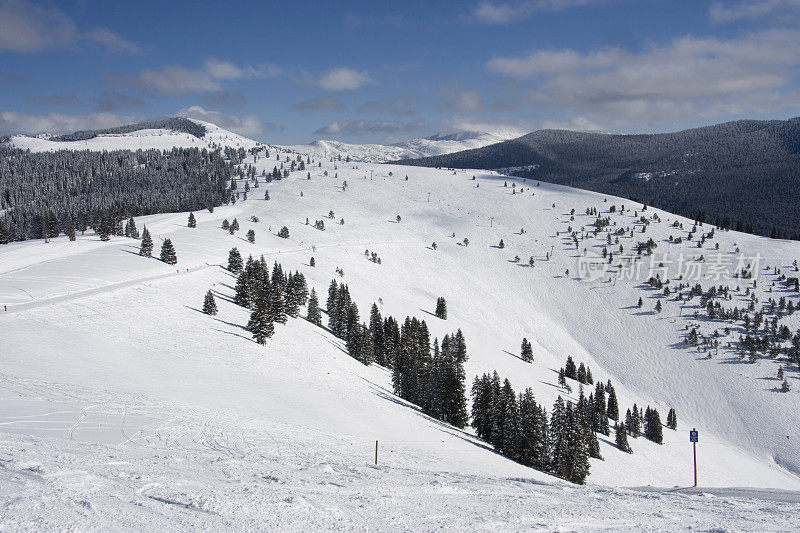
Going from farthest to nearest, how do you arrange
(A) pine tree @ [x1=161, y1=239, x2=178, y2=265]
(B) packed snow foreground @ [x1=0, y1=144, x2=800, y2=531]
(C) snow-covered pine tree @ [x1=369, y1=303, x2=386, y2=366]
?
1. (A) pine tree @ [x1=161, y1=239, x2=178, y2=265]
2. (C) snow-covered pine tree @ [x1=369, y1=303, x2=386, y2=366]
3. (B) packed snow foreground @ [x1=0, y1=144, x2=800, y2=531]

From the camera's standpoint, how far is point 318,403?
38.1 metres

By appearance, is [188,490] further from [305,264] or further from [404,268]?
[404,268]

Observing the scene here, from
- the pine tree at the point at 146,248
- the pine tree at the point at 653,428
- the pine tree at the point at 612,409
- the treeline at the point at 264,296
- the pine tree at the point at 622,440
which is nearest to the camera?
the treeline at the point at 264,296

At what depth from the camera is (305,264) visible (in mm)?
115625

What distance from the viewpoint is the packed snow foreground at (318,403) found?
14.4 m

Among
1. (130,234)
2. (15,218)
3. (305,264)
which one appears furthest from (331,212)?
(15,218)

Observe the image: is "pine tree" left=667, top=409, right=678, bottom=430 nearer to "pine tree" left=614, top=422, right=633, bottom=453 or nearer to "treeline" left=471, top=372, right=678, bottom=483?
"pine tree" left=614, top=422, right=633, bottom=453

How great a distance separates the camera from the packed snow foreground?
47.3ft

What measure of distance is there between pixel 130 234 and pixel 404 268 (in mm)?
72379

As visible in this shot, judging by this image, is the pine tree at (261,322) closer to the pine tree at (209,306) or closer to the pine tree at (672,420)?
the pine tree at (209,306)

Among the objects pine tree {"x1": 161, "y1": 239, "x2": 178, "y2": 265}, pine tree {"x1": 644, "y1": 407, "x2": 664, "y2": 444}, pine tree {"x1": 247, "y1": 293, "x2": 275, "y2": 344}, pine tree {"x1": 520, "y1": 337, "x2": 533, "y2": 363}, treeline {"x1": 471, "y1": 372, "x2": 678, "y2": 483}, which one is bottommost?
pine tree {"x1": 644, "y1": 407, "x2": 664, "y2": 444}

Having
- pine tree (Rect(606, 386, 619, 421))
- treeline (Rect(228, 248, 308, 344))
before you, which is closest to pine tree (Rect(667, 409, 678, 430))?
pine tree (Rect(606, 386, 619, 421))

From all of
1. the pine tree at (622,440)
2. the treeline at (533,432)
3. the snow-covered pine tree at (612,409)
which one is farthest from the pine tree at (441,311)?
the treeline at (533,432)

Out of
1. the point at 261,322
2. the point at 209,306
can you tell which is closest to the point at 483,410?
the point at 261,322
